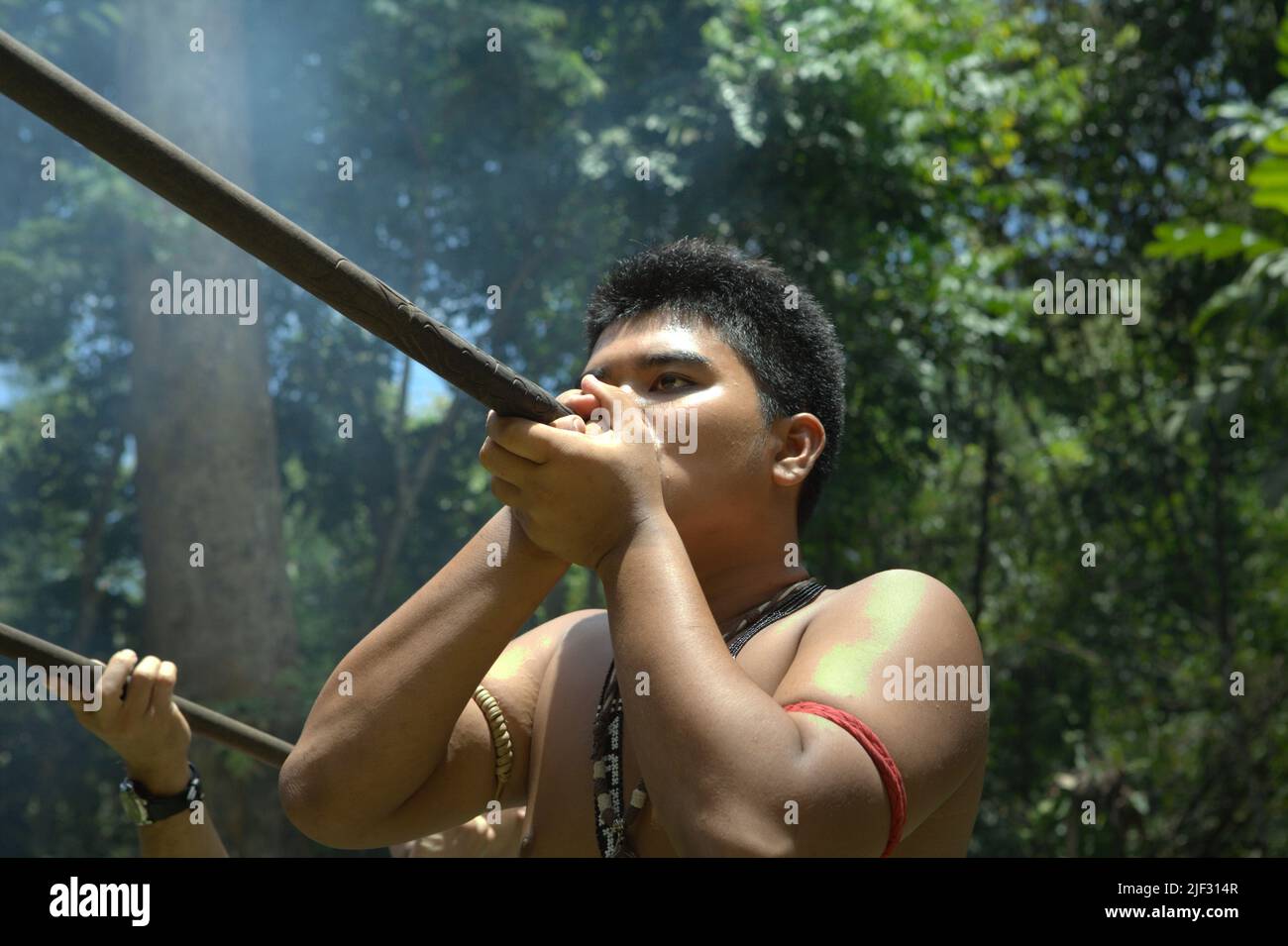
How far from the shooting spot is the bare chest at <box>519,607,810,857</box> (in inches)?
73.3

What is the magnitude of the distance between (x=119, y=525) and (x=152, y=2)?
4741 mm

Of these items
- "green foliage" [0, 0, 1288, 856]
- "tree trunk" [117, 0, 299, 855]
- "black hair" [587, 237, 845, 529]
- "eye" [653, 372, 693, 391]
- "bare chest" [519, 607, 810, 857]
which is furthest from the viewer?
"tree trunk" [117, 0, 299, 855]

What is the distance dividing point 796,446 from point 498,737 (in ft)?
2.28

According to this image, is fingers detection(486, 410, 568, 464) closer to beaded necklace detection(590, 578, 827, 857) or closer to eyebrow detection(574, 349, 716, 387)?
eyebrow detection(574, 349, 716, 387)

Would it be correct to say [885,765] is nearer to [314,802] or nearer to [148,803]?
[314,802]

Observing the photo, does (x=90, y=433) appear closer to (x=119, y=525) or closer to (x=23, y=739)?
(x=119, y=525)

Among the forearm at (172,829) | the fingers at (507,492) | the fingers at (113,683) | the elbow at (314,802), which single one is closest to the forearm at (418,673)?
the elbow at (314,802)

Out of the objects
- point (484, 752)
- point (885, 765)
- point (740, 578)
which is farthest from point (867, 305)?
point (885, 765)

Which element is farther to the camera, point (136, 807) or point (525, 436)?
point (136, 807)

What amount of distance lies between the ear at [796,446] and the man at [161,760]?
123cm

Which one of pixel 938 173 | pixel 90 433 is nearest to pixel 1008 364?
pixel 938 173

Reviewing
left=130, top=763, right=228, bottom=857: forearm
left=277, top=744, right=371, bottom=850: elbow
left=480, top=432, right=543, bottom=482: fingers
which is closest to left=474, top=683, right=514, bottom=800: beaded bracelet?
left=277, top=744, right=371, bottom=850: elbow

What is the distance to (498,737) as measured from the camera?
2.14 metres
